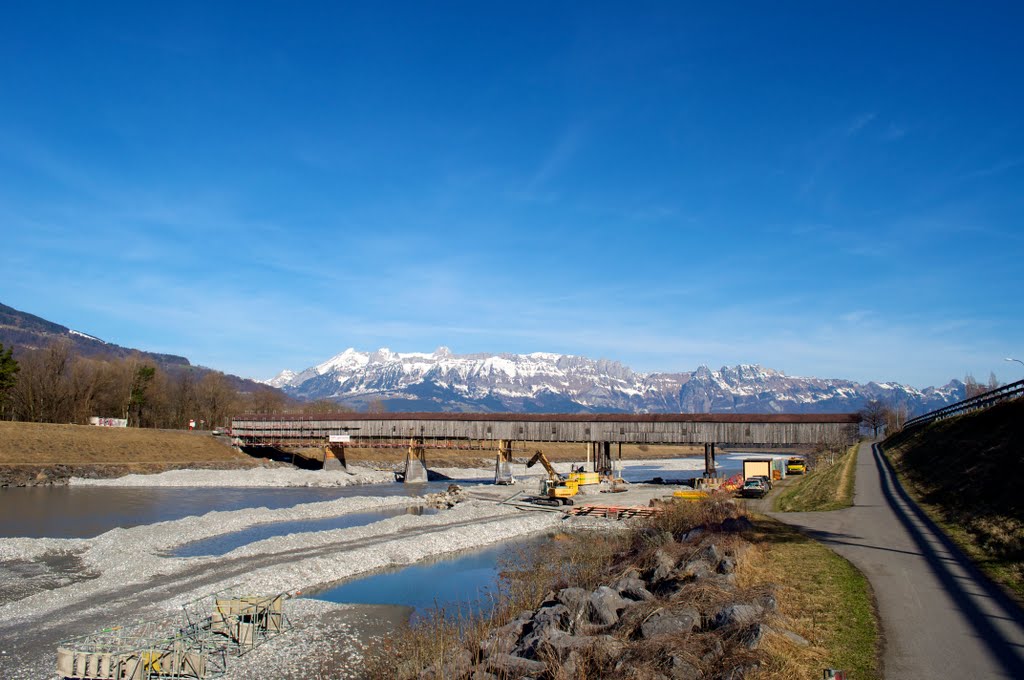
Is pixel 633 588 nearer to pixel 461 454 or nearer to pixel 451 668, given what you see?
pixel 451 668

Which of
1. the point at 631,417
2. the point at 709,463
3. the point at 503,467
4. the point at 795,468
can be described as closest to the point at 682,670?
the point at 709,463

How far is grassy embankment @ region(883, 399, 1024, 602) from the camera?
57.2 feet

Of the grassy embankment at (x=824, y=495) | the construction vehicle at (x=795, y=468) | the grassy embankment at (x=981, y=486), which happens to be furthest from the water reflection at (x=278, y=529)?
the construction vehicle at (x=795, y=468)

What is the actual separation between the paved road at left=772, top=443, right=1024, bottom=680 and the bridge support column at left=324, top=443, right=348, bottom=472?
64589 mm

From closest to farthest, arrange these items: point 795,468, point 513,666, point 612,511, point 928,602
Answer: point 513,666 → point 928,602 → point 612,511 → point 795,468

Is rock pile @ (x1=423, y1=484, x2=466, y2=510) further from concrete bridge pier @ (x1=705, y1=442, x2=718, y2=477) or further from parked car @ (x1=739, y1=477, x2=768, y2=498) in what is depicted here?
concrete bridge pier @ (x1=705, y1=442, x2=718, y2=477)

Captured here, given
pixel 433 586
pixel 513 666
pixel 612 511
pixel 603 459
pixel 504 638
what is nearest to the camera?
pixel 513 666

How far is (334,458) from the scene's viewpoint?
267 feet

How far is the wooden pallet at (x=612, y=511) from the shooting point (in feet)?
146

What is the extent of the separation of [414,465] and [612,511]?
35354 millimetres

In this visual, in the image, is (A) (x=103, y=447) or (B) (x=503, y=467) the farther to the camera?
(A) (x=103, y=447)

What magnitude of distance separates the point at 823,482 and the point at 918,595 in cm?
2691

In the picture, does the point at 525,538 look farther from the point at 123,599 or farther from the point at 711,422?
the point at 711,422

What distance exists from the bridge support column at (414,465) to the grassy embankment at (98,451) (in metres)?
22.1
